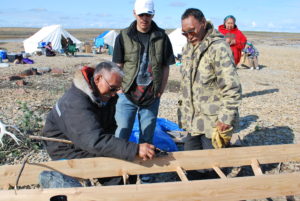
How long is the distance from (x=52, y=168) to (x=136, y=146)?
825 millimetres

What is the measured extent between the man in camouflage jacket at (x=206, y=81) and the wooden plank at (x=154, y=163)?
212 millimetres

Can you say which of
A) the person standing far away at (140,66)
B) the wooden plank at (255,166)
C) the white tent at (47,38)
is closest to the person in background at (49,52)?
the white tent at (47,38)

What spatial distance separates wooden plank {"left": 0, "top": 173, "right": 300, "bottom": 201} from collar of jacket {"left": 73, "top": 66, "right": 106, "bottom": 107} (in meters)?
0.71

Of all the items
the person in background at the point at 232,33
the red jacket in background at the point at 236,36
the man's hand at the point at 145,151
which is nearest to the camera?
the man's hand at the point at 145,151

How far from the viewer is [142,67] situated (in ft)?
10.4

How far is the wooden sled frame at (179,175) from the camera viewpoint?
2.12 meters

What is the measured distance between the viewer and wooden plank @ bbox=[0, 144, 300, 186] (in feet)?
8.57

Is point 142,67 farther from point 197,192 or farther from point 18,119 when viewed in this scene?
point 18,119

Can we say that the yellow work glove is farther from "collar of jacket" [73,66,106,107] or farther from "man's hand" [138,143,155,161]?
"collar of jacket" [73,66,106,107]

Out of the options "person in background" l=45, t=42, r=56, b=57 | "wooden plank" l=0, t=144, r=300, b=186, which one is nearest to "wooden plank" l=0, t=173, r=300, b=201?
"wooden plank" l=0, t=144, r=300, b=186

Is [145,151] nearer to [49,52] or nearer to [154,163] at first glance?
[154,163]

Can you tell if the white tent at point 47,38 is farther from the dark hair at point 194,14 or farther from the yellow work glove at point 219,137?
the yellow work glove at point 219,137

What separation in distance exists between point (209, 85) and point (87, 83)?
1221 millimetres

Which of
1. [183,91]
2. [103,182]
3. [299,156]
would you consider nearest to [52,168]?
[103,182]
